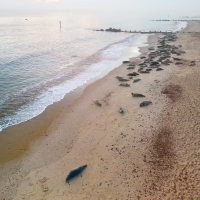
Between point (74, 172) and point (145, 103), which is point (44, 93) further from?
point (74, 172)

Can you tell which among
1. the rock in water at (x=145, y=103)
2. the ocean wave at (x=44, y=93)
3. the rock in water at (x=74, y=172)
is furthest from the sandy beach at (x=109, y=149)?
the ocean wave at (x=44, y=93)

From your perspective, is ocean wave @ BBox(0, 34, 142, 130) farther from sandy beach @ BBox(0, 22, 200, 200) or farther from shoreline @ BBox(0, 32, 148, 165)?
sandy beach @ BBox(0, 22, 200, 200)

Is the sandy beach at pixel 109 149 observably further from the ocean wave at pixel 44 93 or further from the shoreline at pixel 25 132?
the ocean wave at pixel 44 93

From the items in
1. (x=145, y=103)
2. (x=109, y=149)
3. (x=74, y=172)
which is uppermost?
(x=145, y=103)

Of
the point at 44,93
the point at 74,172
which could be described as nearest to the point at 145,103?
the point at 74,172

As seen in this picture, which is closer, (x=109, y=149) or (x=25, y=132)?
(x=109, y=149)

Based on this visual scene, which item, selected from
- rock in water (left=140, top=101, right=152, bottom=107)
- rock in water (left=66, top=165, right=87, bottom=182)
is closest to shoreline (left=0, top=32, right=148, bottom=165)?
rock in water (left=66, top=165, right=87, bottom=182)

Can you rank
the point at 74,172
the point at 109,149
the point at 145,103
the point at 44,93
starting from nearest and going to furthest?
1. the point at 74,172
2. the point at 109,149
3. the point at 145,103
4. the point at 44,93

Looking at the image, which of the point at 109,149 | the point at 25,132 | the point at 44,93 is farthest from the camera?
the point at 44,93

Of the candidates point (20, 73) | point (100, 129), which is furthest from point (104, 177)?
point (20, 73)
